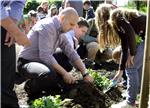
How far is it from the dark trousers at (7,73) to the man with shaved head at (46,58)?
1.05 meters

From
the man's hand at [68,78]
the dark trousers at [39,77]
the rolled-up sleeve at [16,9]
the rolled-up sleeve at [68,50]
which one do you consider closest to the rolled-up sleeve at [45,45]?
the dark trousers at [39,77]

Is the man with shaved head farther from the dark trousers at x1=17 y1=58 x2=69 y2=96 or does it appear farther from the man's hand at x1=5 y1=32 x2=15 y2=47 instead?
the man's hand at x1=5 y1=32 x2=15 y2=47

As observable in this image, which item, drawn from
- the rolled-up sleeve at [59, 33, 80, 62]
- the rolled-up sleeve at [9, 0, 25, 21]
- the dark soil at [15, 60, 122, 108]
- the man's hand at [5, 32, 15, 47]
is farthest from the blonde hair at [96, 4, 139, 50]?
the man's hand at [5, 32, 15, 47]

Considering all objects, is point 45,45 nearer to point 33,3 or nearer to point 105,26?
point 105,26

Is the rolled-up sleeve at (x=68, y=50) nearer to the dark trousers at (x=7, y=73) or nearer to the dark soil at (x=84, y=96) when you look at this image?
the dark soil at (x=84, y=96)

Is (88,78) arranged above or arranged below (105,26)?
below

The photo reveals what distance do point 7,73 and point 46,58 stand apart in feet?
4.17

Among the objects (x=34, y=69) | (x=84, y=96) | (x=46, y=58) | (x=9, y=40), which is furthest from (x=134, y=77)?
(x=9, y=40)

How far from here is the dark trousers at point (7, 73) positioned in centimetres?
371

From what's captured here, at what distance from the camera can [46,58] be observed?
503 centimetres

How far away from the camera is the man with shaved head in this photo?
195 inches

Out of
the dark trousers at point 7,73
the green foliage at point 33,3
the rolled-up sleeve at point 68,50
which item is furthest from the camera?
the green foliage at point 33,3

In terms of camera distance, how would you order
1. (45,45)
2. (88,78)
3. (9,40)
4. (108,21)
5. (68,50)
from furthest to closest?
(68,50)
(88,78)
(108,21)
(45,45)
(9,40)

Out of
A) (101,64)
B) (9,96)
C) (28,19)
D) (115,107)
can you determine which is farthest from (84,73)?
(28,19)
